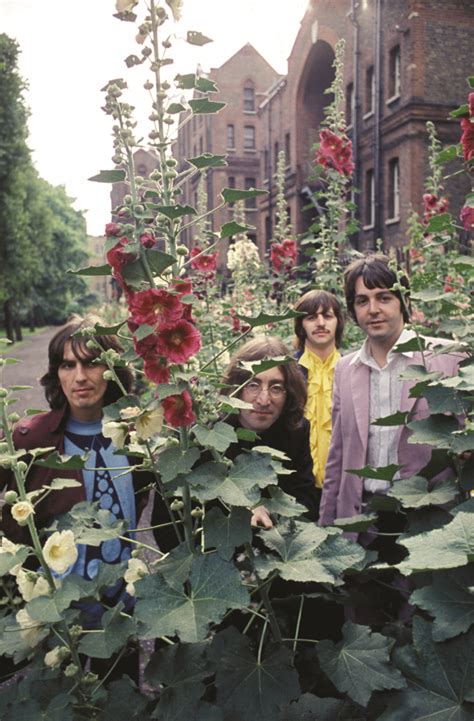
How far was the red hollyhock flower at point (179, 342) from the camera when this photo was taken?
155cm

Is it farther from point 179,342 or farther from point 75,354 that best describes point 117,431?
point 75,354

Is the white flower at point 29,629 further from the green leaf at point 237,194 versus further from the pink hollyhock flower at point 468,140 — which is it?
the pink hollyhock flower at point 468,140

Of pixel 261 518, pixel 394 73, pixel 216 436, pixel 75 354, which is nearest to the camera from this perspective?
pixel 216 436

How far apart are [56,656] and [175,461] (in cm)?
54

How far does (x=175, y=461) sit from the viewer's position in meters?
1.51

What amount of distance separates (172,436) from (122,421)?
0.13 metres

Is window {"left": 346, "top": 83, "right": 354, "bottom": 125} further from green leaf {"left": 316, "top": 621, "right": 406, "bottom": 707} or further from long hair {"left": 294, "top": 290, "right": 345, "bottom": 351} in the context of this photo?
green leaf {"left": 316, "top": 621, "right": 406, "bottom": 707}

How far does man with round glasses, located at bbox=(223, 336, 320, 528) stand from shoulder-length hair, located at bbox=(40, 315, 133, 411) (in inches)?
17.8

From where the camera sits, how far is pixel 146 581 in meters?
1.45

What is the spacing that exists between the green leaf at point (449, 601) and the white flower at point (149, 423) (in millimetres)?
633

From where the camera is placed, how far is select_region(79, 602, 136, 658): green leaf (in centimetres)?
154

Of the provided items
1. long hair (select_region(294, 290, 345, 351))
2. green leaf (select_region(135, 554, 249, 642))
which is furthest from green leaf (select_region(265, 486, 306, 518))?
long hair (select_region(294, 290, 345, 351))

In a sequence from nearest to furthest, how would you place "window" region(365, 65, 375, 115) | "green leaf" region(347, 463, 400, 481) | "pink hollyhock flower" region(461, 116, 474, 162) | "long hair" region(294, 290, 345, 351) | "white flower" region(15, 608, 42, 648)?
"white flower" region(15, 608, 42, 648)
"green leaf" region(347, 463, 400, 481)
"pink hollyhock flower" region(461, 116, 474, 162)
"long hair" region(294, 290, 345, 351)
"window" region(365, 65, 375, 115)

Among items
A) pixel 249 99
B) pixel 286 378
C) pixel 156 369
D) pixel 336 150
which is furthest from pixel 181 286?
pixel 249 99
